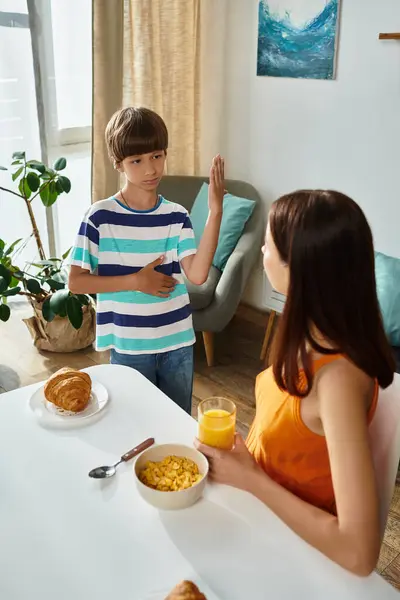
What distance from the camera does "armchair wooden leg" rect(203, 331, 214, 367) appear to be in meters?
2.91

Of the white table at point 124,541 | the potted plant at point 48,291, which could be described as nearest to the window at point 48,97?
the potted plant at point 48,291

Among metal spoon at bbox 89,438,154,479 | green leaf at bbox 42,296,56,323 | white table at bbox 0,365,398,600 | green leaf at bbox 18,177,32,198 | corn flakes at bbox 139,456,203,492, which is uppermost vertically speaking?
green leaf at bbox 18,177,32,198

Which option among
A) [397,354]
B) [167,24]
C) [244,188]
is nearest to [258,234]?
[244,188]

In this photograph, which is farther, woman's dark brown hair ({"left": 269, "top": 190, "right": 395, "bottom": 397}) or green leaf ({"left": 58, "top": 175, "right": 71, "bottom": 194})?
green leaf ({"left": 58, "top": 175, "right": 71, "bottom": 194})

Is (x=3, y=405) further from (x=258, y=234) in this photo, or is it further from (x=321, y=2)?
(x=321, y=2)

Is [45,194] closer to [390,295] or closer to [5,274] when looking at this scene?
[5,274]

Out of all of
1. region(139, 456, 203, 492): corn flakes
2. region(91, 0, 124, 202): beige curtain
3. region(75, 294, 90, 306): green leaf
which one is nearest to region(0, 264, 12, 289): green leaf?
region(75, 294, 90, 306): green leaf

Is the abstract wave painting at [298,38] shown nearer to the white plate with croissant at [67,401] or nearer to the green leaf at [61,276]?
the green leaf at [61,276]

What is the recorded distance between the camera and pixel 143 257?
5.28 ft

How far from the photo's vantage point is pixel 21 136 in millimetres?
3246

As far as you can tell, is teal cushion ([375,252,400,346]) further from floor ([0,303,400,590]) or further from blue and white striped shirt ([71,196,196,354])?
blue and white striped shirt ([71,196,196,354])

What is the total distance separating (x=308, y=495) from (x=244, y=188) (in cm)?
248

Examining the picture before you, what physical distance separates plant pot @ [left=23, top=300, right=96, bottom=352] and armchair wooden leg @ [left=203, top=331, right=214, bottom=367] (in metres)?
0.65

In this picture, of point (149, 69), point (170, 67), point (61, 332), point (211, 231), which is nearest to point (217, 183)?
point (211, 231)
